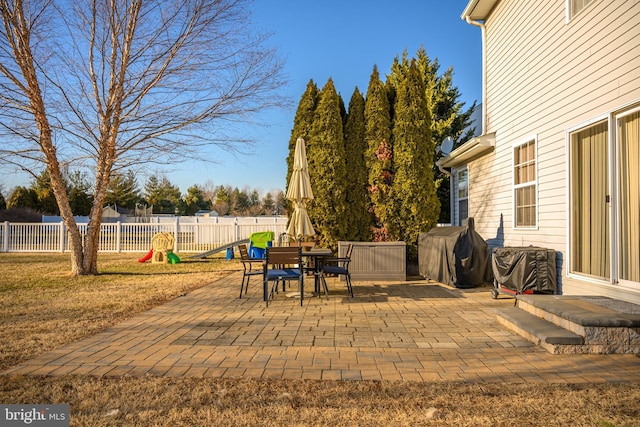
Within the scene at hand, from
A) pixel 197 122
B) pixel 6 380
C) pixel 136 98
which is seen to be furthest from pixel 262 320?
pixel 136 98

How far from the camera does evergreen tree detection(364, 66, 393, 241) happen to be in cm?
1100

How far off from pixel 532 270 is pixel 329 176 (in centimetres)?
565

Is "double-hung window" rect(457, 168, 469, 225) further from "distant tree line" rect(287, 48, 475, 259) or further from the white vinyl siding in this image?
the white vinyl siding

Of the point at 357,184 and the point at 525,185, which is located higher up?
the point at 357,184

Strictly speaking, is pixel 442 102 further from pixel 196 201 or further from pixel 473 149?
pixel 196 201

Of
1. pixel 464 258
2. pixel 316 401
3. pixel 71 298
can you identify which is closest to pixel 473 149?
pixel 464 258

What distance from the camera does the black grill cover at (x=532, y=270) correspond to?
21.2ft

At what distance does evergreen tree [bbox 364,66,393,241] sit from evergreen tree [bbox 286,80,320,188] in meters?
1.39

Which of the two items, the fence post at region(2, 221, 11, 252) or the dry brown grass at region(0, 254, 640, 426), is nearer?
the dry brown grass at region(0, 254, 640, 426)

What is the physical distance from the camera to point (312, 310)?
629 cm

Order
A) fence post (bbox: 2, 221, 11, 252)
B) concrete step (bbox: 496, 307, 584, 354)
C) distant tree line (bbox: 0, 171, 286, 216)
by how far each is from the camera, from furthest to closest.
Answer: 1. distant tree line (bbox: 0, 171, 286, 216)
2. fence post (bbox: 2, 221, 11, 252)
3. concrete step (bbox: 496, 307, 584, 354)

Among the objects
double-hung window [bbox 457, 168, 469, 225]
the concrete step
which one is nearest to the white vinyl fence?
double-hung window [bbox 457, 168, 469, 225]

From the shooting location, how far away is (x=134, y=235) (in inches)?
757

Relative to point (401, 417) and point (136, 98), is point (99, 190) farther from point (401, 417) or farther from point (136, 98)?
point (401, 417)
